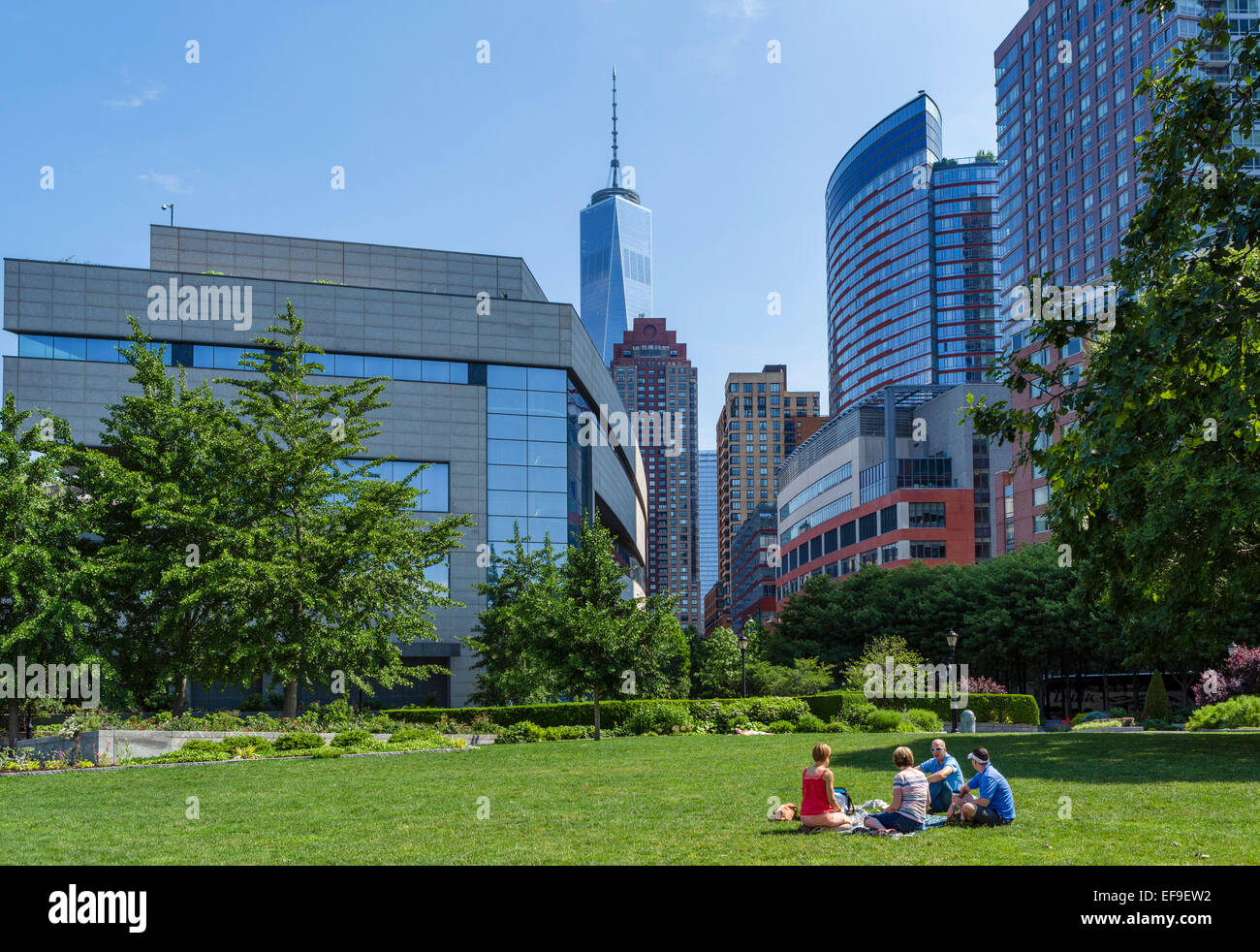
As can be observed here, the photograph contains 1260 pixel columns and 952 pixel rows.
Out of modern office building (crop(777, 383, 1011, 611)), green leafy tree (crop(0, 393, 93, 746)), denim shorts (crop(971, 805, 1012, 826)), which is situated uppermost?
modern office building (crop(777, 383, 1011, 611))

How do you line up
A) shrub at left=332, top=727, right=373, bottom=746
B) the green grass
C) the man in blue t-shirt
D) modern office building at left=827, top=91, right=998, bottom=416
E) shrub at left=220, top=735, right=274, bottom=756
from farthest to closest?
modern office building at left=827, top=91, right=998, bottom=416 → shrub at left=332, top=727, right=373, bottom=746 → shrub at left=220, top=735, right=274, bottom=756 → the man in blue t-shirt → the green grass

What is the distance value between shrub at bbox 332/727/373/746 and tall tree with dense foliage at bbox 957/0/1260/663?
21304 millimetres

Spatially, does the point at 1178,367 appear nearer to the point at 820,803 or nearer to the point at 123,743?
the point at 820,803

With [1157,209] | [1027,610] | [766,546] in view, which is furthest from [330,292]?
[766,546]

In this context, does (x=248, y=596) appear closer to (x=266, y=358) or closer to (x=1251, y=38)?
(x=266, y=358)

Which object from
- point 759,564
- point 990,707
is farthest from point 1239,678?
point 759,564

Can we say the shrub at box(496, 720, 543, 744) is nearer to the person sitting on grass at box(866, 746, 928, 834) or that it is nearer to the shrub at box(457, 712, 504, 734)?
the shrub at box(457, 712, 504, 734)

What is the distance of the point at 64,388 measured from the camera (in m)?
58.5

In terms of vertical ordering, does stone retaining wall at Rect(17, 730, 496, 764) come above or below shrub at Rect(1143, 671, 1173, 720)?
above

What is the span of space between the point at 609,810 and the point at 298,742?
58.4 feet

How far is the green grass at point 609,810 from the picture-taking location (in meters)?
11.4

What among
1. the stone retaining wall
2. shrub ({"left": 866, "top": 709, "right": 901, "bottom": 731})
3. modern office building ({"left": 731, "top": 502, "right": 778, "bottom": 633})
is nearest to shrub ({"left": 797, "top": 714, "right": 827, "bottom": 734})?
shrub ({"left": 866, "top": 709, "right": 901, "bottom": 731})

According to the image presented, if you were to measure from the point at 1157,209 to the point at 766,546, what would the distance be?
162749 millimetres

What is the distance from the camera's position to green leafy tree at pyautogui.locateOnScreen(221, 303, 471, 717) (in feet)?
114
